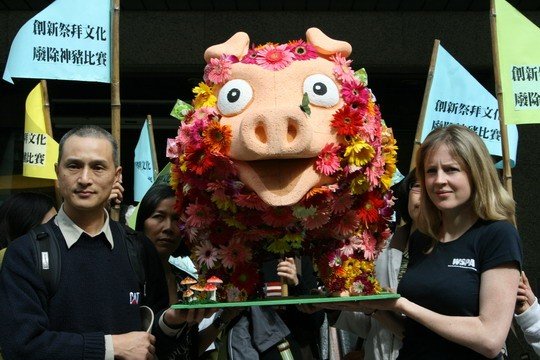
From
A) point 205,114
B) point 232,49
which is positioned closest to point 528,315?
point 205,114

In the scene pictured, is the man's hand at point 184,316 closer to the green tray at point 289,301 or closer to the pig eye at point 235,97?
the green tray at point 289,301

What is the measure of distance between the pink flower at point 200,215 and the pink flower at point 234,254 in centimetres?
16

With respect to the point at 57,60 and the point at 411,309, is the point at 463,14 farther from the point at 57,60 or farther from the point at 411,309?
the point at 411,309

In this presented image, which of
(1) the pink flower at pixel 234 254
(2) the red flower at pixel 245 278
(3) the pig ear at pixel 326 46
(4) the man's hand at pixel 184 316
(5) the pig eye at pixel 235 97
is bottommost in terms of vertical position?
(4) the man's hand at pixel 184 316

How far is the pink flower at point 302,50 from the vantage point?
427cm

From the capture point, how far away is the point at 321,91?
4.12 meters

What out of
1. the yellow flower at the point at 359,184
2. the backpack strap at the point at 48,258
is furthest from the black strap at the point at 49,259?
the yellow flower at the point at 359,184

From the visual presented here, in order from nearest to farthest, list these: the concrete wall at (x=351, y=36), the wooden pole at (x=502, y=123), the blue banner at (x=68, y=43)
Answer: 1. the blue banner at (x=68, y=43)
2. the wooden pole at (x=502, y=123)
3. the concrete wall at (x=351, y=36)

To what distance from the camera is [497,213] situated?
12.1ft

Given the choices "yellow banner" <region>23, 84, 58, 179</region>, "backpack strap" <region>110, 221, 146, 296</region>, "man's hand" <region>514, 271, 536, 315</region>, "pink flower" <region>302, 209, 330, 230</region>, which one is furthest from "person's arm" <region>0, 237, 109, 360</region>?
"yellow banner" <region>23, 84, 58, 179</region>

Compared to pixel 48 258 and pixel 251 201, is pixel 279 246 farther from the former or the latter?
pixel 48 258

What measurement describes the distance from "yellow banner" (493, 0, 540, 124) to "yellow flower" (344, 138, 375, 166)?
2.14 metres

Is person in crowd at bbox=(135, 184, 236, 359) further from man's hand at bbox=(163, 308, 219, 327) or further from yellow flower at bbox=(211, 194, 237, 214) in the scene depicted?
man's hand at bbox=(163, 308, 219, 327)

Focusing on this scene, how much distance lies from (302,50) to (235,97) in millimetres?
456
